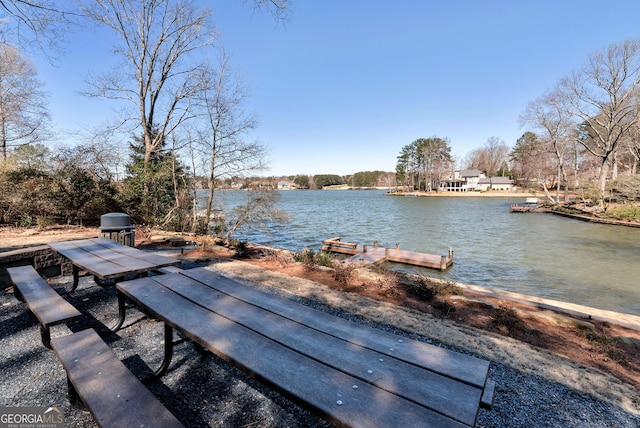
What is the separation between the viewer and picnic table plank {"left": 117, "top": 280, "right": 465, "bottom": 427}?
0.97m

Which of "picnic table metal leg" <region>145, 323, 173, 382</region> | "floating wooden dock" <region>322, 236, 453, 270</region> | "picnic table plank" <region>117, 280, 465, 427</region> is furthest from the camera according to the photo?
"floating wooden dock" <region>322, 236, 453, 270</region>

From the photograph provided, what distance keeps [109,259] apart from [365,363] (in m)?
3.03

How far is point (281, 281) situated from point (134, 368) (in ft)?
8.75

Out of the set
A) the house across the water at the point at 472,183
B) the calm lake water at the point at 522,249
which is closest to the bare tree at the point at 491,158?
the house across the water at the point at 472,183

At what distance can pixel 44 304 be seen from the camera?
233cm

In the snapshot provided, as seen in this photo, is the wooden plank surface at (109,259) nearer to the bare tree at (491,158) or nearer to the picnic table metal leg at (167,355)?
the picnic table metal leg at (167,355)

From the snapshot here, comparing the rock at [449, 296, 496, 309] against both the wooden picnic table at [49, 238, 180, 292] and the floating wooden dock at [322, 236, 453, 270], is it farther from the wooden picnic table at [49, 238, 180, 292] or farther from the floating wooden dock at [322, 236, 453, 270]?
the floating wooden dock at [322, 236, 453, 270]

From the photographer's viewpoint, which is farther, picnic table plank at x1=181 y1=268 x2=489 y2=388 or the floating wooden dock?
the floating wooden dock

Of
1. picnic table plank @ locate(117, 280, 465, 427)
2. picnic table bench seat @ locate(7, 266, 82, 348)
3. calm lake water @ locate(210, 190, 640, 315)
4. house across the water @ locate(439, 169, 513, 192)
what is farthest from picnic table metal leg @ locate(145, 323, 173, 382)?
house across the water @ locate(439, 169, 513, 192)

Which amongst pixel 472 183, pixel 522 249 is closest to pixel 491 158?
pixel 472 183

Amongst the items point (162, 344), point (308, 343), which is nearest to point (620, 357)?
point (308, 343)

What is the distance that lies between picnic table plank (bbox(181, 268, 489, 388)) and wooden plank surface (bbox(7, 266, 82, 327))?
3.91 ft

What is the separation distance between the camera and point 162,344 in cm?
267

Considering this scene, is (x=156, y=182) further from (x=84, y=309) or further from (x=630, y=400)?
(x=630, y=400)
